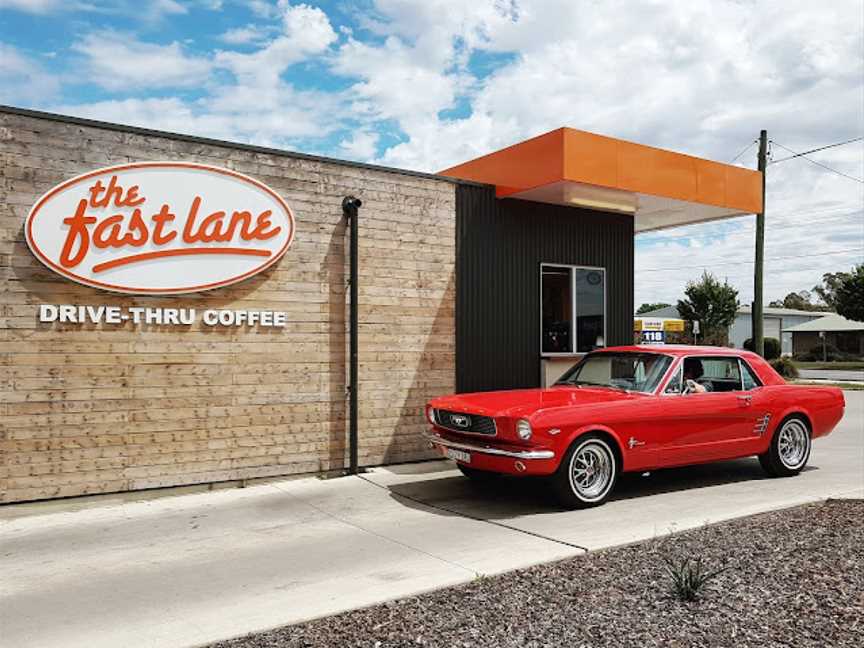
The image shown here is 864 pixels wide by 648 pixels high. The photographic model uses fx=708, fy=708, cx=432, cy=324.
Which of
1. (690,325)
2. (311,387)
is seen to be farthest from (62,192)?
(690,325)

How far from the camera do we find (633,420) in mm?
7137

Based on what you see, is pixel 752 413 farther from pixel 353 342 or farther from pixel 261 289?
pixel 261 289

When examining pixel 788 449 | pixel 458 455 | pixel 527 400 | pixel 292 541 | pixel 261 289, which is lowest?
pixel 292 541

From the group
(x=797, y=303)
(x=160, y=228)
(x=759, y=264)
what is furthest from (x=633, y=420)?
(x=797, y=303)

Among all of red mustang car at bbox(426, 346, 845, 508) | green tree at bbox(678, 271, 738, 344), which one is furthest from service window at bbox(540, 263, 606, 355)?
green tree at bbox(678, 271, 738, 344)

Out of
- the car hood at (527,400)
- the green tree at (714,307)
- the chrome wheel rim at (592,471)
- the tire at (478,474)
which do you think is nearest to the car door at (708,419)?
the car hood at (527,400)

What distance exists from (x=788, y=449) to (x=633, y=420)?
2.81 metres

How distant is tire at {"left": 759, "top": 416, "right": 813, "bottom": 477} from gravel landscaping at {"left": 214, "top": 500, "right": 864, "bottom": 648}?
10.5ft

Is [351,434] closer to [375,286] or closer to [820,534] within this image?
[375,286]

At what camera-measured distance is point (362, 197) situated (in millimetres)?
9055

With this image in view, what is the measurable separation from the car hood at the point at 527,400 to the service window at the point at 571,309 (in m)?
2.88

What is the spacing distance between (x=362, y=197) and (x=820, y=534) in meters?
6.20

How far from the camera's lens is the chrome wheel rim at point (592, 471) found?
689cm

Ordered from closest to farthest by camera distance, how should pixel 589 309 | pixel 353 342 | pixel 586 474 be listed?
pixel 586 474 → pixel 353 342 → pixel 589 309
